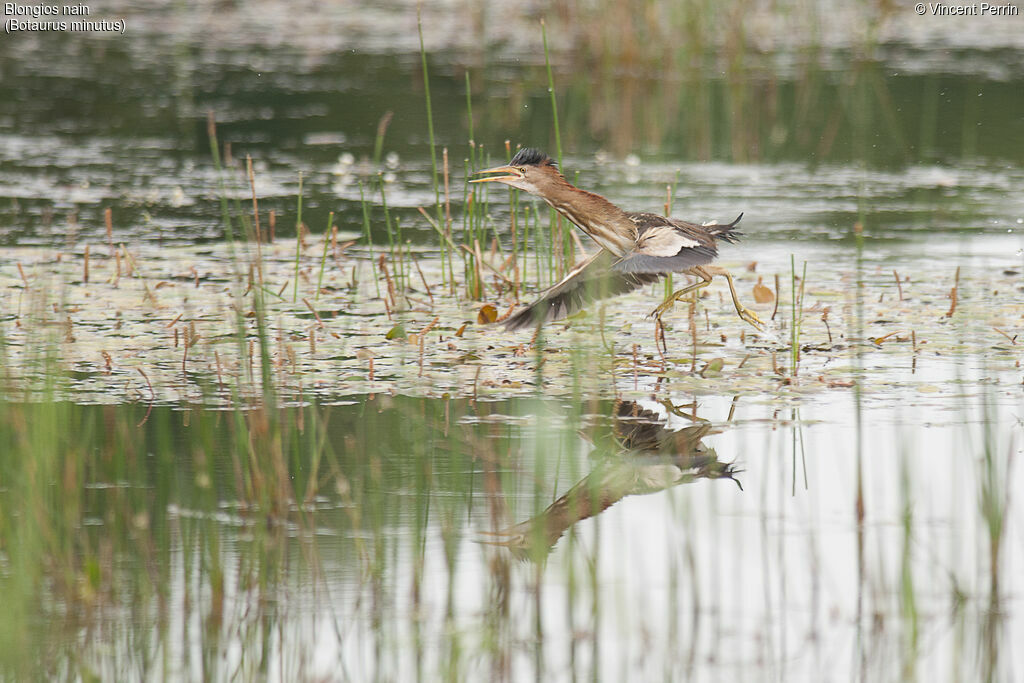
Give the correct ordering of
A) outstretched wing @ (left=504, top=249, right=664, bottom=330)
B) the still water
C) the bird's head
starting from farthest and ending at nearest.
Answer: the bird's head, outstretched wing @ (left=504, top=249, right=664, bottom=330), the still water

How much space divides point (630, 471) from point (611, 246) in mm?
1571

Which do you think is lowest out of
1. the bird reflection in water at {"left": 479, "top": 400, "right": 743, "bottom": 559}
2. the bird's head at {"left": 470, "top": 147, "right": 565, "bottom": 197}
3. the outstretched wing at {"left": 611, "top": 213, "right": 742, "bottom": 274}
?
the bird reflection in water at {"left": 479, "top": 400, "right": 743, "bottom": 559}

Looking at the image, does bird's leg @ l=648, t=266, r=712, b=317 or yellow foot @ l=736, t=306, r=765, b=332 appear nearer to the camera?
bird's leg @ l=648, t=266, r=712, b=317

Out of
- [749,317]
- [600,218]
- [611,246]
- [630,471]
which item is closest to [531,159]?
[600,218]

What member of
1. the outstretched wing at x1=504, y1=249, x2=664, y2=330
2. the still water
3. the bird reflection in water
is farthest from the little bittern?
the bird reflection in water

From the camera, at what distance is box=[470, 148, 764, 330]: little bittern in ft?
17.3

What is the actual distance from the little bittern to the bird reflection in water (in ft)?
1.63

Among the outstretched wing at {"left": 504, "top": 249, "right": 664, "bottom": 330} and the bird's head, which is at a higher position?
the bird's head

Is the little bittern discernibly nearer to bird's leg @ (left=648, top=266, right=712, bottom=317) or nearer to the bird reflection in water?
bird's leg @ (left=648, top=266, right=712, bottom=317)

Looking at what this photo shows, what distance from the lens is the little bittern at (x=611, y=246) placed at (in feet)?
17.3

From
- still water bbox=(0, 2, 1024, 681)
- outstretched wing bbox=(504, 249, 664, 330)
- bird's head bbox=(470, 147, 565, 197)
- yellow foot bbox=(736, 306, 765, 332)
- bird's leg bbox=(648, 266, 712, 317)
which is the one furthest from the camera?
bird's head bbox=(470, 147, 565, 197)

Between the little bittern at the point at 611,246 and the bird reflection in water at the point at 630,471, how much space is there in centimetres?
50

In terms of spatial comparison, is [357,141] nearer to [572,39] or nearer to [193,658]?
[572,39]

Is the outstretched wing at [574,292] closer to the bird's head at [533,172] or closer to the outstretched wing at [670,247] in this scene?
the outstretched wing at [670,247]
